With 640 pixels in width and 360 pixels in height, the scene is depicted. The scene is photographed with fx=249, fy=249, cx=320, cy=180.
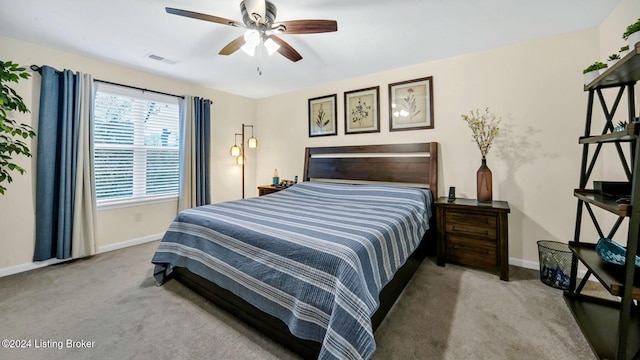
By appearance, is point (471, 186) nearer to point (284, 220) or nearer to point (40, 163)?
point (284, 220)

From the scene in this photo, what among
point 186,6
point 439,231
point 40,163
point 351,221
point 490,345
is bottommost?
point 490,345

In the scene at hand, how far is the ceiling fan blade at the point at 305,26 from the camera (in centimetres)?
184

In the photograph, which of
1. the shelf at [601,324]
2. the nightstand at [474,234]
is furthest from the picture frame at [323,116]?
the shelf at [601,324]

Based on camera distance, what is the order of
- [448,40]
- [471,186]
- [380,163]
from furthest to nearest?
[380,163]
[471,186]
[448,40]

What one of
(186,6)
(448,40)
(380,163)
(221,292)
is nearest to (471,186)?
(380,163)

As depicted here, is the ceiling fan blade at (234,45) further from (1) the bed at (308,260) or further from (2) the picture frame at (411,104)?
(2) the picture frame at (411,104)

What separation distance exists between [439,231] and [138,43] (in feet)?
12.6

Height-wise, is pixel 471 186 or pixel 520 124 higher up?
pixel 520 124

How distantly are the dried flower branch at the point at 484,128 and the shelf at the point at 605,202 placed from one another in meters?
1.02

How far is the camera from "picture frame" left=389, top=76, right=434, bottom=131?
318cm

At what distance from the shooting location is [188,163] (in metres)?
3.92

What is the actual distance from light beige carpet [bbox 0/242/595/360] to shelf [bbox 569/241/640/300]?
500 millimetres

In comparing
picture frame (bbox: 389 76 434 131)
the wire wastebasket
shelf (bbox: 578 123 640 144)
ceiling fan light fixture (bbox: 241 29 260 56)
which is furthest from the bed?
ceiling fan light fixture (bbox: 241 29 260 56)

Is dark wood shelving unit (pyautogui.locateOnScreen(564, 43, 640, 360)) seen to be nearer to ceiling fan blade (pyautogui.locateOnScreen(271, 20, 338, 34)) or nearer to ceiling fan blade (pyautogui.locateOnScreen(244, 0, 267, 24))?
ceiling fan blade (pyautogui.locateOnScreen(271, 20, 338, 34))
